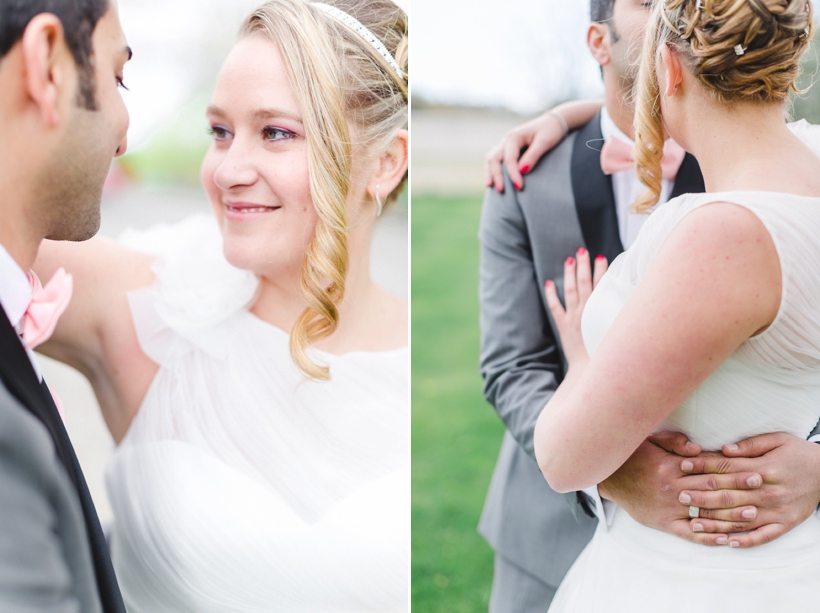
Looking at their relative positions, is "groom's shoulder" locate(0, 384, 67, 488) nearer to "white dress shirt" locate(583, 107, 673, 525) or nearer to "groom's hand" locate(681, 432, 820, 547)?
"white dress shirt" locate(583, 107, 673, 525)

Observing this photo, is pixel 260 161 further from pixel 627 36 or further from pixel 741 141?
pixel 741 141

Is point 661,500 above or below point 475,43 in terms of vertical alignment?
below

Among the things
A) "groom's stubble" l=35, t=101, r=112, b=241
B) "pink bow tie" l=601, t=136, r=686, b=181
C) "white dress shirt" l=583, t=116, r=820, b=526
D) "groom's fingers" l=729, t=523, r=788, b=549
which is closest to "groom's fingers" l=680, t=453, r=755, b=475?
"groom's fingers" l=729, t=523, r=788, b=549

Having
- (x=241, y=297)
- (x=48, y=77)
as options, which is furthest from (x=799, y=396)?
(x=48, y=77)

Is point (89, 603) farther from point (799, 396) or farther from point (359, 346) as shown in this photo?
point (799, 396)

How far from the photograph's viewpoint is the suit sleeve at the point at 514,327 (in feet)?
4.93

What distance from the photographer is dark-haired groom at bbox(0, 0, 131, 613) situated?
4.02 ft

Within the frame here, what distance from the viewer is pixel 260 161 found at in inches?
58.1

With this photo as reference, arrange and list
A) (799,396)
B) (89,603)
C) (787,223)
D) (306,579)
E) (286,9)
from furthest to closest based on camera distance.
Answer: (306,579) → (286,9) → (89,603) → (799,396) → (787,223)

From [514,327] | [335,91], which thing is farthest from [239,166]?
[514,327]

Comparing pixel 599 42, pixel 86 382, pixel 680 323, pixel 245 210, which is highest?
pixel 599 42

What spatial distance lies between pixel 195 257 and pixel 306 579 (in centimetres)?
84

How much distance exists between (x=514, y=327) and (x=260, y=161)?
2.25 feet

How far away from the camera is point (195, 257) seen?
1.70m
